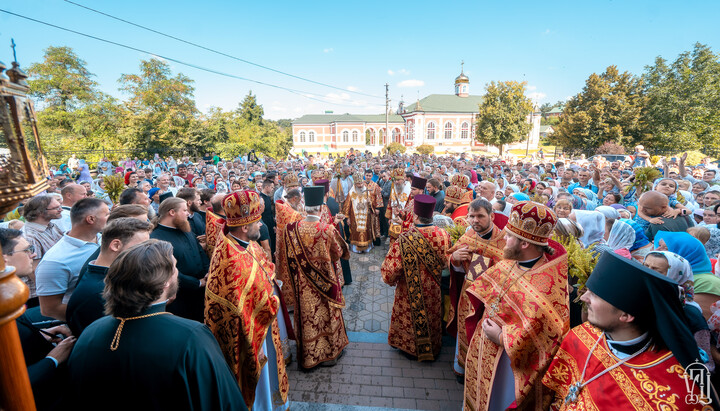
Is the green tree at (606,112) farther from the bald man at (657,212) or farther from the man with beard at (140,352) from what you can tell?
the man with beard at (140,352)

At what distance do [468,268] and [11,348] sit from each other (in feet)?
11.5

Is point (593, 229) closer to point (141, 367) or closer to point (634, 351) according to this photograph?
point (634, 351)

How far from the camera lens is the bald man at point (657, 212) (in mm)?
4246

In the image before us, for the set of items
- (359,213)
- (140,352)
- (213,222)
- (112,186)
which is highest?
(112,186)

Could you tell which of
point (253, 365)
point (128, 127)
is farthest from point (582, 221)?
point (128, 127)

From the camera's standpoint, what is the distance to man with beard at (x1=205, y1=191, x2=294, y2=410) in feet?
8.84

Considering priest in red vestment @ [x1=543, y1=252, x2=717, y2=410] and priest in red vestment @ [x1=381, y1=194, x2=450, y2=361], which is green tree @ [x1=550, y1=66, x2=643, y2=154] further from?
priest in red vestment @ [x1=543, y1=252, x2=717, y2=410]

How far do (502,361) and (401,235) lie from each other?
1.78m

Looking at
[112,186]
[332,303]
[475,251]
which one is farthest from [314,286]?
[112,186]

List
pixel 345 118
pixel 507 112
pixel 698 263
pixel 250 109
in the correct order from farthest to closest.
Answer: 1. pixel 345 118
2. pixel 250 109
3. pixel 507 112
4. pixel 698 263

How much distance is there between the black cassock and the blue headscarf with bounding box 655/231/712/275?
4224 mm

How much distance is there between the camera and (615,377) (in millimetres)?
1769

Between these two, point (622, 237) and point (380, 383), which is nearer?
point (622, 237)

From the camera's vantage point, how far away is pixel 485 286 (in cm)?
280
